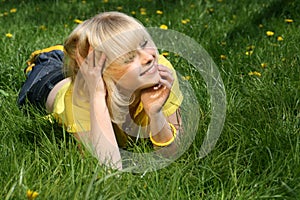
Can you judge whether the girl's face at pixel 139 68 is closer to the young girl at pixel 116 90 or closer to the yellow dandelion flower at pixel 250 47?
the young girl at pixel 116 90

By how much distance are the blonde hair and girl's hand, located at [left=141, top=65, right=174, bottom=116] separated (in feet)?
0.27

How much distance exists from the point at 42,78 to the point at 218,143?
3.96ft

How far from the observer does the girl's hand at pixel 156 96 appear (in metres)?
2.19

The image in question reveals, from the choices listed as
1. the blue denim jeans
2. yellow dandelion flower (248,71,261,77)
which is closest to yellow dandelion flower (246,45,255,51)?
yellow dandelion flower (248,71,261,77)

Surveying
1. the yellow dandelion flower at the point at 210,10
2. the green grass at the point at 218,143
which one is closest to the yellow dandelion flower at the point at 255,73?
the green grass at the point at 218,143

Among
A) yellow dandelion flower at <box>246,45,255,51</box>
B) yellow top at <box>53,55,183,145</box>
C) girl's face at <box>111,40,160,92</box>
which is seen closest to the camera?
girl's face at <box>111,40,160,92</box>

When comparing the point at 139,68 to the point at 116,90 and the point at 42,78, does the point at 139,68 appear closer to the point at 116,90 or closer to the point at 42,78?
the point at 116,90

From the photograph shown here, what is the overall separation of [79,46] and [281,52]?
1263 millimetres

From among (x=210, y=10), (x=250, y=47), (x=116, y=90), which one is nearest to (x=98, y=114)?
(x=116, y=90)

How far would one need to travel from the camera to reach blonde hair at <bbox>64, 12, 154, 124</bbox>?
84.6 inches

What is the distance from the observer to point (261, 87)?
2.61m

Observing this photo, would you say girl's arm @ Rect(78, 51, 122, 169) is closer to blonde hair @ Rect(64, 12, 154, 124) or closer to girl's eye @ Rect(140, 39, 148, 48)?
blonde hair @ Rect(64, 12, 154, 124)

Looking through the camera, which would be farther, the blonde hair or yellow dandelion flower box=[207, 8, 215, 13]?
yellow dandelion flower box=[207, 8, 215, 13]

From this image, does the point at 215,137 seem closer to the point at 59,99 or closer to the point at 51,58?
the point at 59,99
